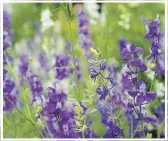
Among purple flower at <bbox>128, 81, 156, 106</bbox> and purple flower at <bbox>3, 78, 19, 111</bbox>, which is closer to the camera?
purple flower at <bbox>128, 81, 156, 106</bbox>

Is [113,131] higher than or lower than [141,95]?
lower

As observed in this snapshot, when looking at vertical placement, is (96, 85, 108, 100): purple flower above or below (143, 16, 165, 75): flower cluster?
below

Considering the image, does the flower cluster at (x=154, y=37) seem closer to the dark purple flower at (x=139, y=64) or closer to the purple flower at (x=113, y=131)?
the dark purple flower at (x=139, y=64)

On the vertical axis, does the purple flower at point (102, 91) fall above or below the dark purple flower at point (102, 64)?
below

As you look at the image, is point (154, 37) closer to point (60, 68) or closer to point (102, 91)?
point (102, 91)

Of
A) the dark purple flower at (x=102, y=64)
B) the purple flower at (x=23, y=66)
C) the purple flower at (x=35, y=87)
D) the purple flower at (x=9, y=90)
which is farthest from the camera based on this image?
the purple flower at (x=23, y=66)

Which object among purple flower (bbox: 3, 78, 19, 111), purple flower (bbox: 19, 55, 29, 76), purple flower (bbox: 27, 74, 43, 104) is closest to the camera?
purple flower (bbox: 3, 78, 19, 111)

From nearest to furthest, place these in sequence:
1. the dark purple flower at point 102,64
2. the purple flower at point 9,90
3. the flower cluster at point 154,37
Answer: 1. the dark purple flower at point 102,64
2. the flower cluster at point 154,37
3. the purple flower at point 9,90

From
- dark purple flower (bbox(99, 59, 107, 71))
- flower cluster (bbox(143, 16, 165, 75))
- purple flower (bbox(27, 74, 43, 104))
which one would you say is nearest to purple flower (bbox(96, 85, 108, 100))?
dark purple flower (bbox(99, 59, 107, 71))

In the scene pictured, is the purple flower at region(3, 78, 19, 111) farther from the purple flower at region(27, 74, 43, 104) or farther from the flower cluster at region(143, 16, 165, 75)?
the flower cluster at region(143, 16, 165, 75)

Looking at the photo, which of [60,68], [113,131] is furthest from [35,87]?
[113,131]

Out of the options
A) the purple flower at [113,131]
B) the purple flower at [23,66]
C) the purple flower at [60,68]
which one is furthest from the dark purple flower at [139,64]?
the purple flower at [23,66]

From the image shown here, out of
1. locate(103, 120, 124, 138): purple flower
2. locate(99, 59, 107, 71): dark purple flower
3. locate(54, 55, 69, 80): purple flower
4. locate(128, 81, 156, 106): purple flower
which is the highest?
locate(99, 59, 107, 71): dark purple flower

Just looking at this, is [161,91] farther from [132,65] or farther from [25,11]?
[25,11]
